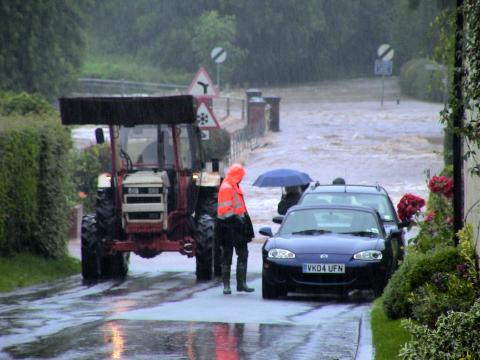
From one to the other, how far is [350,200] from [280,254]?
3.81 meters

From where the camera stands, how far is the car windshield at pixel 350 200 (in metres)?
21.7

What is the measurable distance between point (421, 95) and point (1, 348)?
54.8m

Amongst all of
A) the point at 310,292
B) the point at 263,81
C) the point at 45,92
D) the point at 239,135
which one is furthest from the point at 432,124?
the point at 310,292

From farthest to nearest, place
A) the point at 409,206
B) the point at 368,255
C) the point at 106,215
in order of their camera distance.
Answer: the point at 106,215 < the point at 409,206 < the point at 368,255

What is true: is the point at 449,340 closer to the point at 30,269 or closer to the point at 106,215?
the point at 106,215

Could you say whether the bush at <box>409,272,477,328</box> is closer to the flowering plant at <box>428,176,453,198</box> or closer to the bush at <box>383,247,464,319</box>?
the bush at <box>383,247,464,319</box>

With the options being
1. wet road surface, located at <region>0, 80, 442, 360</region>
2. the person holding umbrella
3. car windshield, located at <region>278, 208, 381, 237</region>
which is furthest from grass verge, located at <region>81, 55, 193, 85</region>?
car windshield, located at <region>278, 208, 381, 237</region>

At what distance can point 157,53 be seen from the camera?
277 ft

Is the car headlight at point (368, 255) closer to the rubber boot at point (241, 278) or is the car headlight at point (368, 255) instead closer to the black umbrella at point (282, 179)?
the rubber boot at point (241, 278)

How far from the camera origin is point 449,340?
390 inches

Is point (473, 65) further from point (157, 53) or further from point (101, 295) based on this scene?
point (157, 53)

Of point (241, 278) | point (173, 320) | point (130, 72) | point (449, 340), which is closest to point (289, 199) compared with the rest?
point (241, 278)

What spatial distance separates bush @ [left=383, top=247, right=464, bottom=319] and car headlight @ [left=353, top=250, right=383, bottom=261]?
3.83 metres

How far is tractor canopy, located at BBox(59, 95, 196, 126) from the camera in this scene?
66.5 feet
